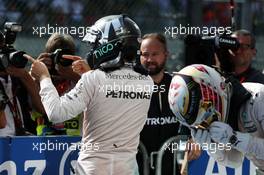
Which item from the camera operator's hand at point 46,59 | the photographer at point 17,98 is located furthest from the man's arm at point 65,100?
the camera operator's hand at point 46,59

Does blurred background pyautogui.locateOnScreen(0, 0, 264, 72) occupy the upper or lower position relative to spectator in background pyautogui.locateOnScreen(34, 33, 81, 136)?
upper

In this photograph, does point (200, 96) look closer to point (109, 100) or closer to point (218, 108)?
point (218, 108)

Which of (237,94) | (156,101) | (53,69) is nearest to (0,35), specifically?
(53,69)

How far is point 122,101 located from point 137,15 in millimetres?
3939

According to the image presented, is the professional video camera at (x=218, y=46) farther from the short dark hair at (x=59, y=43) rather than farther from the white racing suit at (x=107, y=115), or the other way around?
the short dark hair at (x=59, y=43)

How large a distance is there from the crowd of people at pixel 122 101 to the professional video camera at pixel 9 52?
14 cm

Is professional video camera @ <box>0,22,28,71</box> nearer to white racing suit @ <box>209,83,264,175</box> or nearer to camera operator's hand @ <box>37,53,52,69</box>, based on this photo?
camera operator's hand @ <box>37,53,52,69</box>

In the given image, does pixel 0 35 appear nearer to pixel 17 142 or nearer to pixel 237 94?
pixel 17 142

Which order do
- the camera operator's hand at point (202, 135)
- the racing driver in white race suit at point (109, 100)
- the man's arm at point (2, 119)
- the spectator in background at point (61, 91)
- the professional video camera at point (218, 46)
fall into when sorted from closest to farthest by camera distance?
the camera operator's hand at point (202, 135) → the professional video camera at point (218, 46) → the racing driver in white race suit at point (109, 100) → the man's arm at point (2, 119) → the spectator in background at point (61, 91)

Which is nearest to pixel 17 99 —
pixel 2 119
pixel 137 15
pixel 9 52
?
pixel 2 119

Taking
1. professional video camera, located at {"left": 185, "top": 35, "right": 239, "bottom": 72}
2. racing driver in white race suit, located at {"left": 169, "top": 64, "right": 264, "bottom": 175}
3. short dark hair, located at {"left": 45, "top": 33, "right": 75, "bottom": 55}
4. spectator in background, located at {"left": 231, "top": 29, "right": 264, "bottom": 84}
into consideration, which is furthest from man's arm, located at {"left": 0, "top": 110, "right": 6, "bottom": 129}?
spectator in background, located at {"left": 231, "top": 29, "right": 264, "bottom": 84}

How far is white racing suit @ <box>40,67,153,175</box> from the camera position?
4.54 metres

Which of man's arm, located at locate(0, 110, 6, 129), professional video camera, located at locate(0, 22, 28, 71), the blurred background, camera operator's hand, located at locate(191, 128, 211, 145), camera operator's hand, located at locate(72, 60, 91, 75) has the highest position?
the blurred background

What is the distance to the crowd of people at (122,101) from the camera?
412 cm
